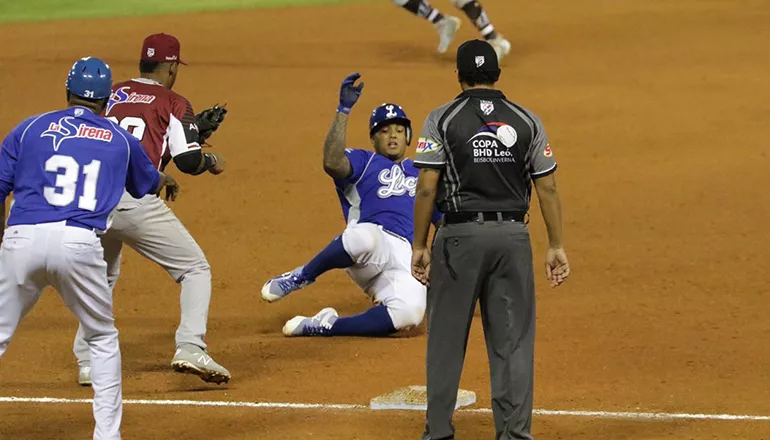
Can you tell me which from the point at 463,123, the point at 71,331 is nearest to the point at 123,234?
the point at 71,331

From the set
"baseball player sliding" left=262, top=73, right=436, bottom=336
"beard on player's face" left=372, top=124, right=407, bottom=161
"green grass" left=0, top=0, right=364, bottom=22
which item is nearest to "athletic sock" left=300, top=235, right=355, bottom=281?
"baseball player sliding" left=262, top=73, right=436, bottom=336

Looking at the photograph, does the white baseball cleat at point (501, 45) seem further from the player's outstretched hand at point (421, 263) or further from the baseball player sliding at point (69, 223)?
the baseball player sliding at point (69, 223)

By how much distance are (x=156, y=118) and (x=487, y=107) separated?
2552mm

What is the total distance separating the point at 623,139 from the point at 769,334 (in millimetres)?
5835

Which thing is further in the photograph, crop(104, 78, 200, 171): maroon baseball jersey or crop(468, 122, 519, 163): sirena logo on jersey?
crop(104, 78, 200, 171): maroon baseball jersey

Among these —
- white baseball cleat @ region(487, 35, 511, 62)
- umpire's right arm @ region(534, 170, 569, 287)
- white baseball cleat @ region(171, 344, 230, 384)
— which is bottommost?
white baseball cleat @ region(171, 344, 230, 384)

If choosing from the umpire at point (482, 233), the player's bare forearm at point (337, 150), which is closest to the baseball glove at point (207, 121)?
the player's bare forearm at point (337, 150)

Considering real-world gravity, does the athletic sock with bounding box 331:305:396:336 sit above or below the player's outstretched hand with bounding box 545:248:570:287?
below

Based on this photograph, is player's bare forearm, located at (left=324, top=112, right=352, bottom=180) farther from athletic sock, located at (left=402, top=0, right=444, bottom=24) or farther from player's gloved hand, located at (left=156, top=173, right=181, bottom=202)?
athletic sock, located at (left=402, top=0, right=444, bottom=24)

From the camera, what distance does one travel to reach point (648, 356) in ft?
31.1

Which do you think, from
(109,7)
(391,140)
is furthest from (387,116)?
(109,7)

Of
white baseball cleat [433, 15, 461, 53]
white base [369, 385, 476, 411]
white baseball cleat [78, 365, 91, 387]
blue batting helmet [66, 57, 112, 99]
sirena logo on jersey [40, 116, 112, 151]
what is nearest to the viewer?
sirena logo on jersey [40, 116, 112, 151]

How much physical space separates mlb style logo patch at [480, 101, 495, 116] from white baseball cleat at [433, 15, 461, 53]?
11.5 metres

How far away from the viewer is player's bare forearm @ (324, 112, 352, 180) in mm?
8688
